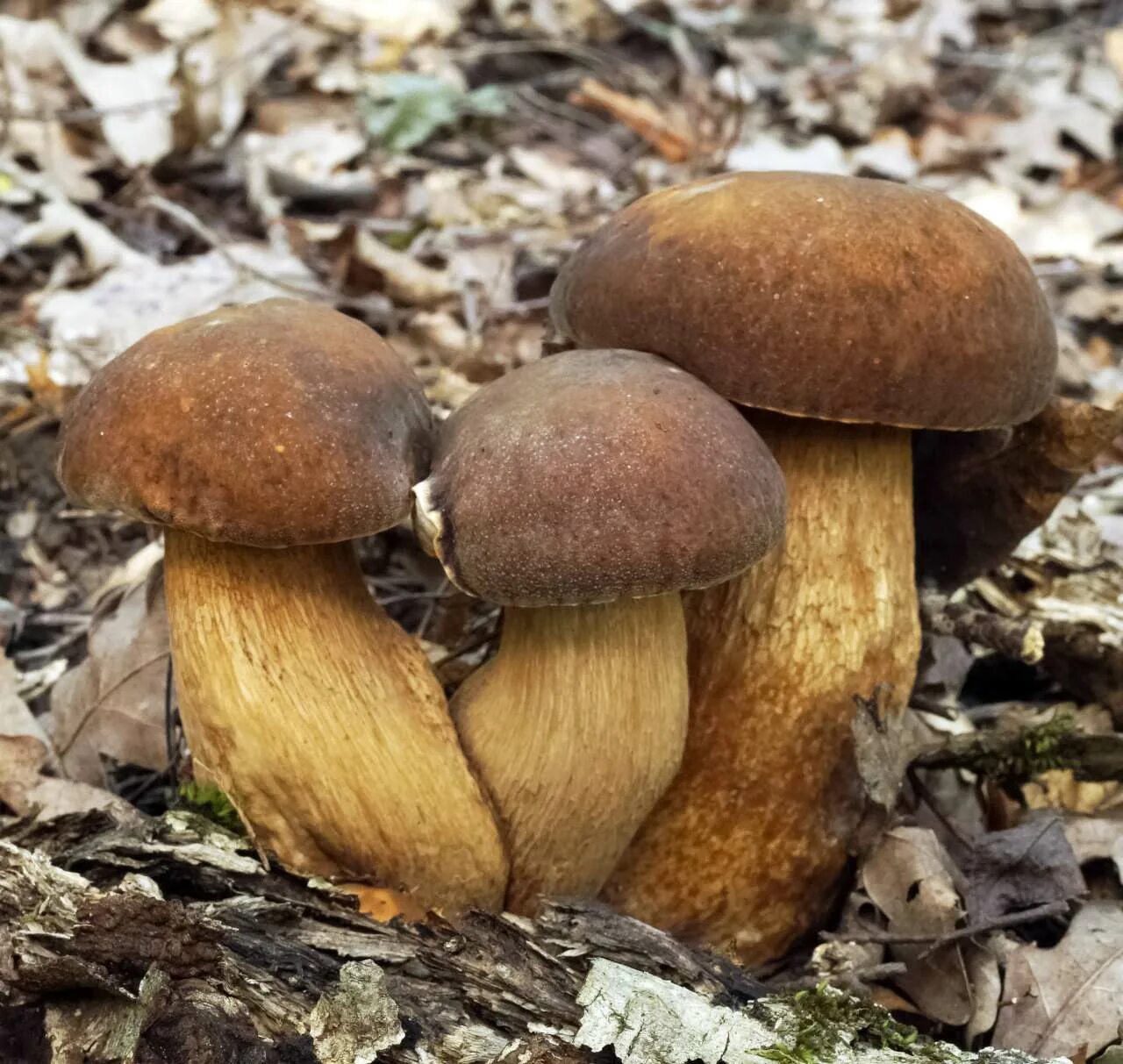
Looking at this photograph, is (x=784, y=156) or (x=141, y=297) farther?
(x=784, y=156)

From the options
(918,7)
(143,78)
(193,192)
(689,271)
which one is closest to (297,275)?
(193,192)

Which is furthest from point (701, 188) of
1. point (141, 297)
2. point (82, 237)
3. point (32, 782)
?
point (82, 237)

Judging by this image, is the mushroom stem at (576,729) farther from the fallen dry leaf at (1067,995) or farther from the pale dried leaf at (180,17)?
the pale dried leaf at (180,17)

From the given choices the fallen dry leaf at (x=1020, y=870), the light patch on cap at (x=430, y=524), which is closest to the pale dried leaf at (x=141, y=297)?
the light patch on cap at (x=430, y=524)

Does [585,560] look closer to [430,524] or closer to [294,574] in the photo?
[430,524]

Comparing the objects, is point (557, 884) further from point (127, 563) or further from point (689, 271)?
point (127, 563)

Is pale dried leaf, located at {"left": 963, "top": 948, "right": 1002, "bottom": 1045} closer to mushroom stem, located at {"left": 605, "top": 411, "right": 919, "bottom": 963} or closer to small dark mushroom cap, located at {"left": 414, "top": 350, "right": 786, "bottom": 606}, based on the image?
mushroom stem, located at {"left": 605, "top": 411, "right": 919, "bottom": 963}

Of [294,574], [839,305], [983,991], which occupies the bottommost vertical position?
[983,991]
